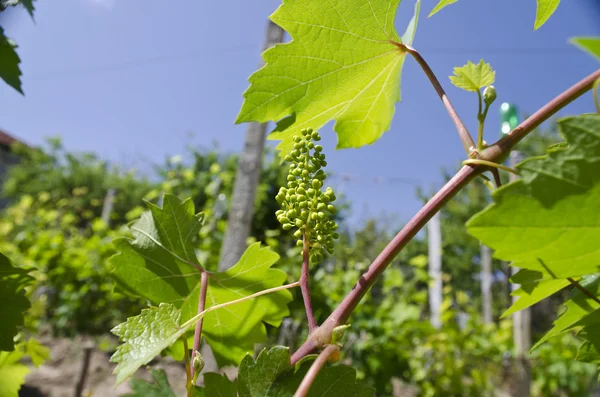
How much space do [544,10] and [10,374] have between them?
128cm

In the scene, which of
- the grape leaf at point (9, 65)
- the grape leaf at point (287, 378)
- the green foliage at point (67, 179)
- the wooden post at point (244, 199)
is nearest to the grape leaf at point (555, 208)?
the grape leaf at point (287, 378)

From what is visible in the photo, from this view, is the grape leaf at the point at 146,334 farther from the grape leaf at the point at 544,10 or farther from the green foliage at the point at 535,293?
the grape leaf at the point at 544,10

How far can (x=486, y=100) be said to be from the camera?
62cm

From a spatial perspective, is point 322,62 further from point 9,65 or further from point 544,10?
point 9,65

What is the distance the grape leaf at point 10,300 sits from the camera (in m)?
0.76

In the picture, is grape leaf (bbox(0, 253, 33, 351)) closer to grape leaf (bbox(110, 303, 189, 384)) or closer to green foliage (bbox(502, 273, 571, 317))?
grape leaf (bbox(110, 303, 189, 384))

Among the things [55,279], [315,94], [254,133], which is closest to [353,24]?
[315,94]

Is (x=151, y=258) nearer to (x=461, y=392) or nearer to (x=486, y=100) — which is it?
(x=486, y=100)

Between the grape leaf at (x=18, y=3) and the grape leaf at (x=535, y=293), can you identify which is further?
the grape leaf at (x=18, y=3)

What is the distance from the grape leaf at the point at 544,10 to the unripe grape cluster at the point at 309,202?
430 mm

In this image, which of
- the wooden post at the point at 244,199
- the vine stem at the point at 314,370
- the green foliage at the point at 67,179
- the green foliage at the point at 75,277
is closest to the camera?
the vine stem at the point at 314,370

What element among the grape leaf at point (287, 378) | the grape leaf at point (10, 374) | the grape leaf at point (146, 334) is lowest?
the grape leaf at point (10, 374)

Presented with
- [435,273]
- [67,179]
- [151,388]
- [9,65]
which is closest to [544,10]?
[151,388]

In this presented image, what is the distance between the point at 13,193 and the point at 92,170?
14.0 feet
